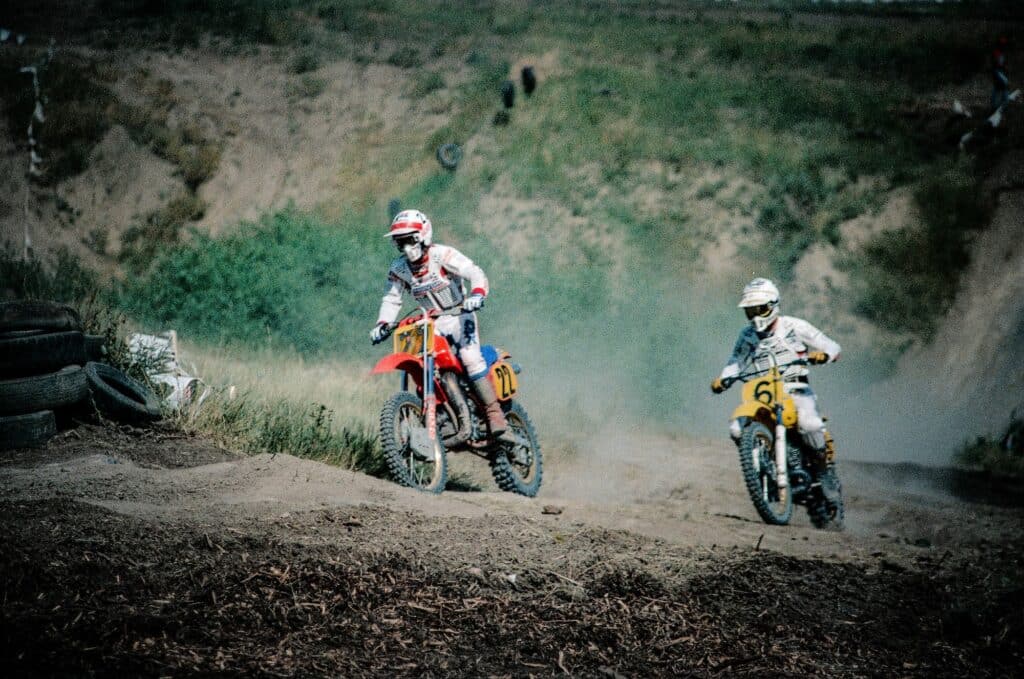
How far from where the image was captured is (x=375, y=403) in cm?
1474

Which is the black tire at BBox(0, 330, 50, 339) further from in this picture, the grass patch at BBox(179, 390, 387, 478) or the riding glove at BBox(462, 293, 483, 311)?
the riding glove at BBox(462, 293, 483, 311)

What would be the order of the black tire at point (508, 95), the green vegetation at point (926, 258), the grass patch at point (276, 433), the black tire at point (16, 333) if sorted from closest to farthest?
1. the black tire at point (16, 333)
2. the grass patch at point (276, 433)
3. the green vegetation at point (926, 258)
4. the black tire at point (508, 95)

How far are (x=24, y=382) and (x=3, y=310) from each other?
74cm

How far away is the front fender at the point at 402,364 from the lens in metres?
9.45

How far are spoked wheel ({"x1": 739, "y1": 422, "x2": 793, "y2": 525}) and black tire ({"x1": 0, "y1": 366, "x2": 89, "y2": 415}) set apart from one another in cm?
610

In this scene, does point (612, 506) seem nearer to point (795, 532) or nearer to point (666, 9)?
point (795, 532)

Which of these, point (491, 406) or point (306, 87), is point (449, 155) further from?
point (491, 406)

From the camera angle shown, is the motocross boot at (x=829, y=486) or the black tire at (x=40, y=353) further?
the motocross boot at (x=829, y=486)

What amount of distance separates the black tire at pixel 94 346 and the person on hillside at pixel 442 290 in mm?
2826

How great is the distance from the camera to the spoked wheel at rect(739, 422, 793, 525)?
34.6 ft

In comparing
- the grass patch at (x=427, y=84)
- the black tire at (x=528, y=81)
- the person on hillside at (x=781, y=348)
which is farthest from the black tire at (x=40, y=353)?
the grass patch at (x=427, y=84)

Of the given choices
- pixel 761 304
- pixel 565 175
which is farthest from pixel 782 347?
pixel 565 175

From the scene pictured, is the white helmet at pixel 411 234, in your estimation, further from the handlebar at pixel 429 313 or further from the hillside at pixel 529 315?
the hillside at pixel 529 315

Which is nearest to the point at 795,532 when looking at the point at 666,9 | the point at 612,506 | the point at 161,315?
the point at 612,506
